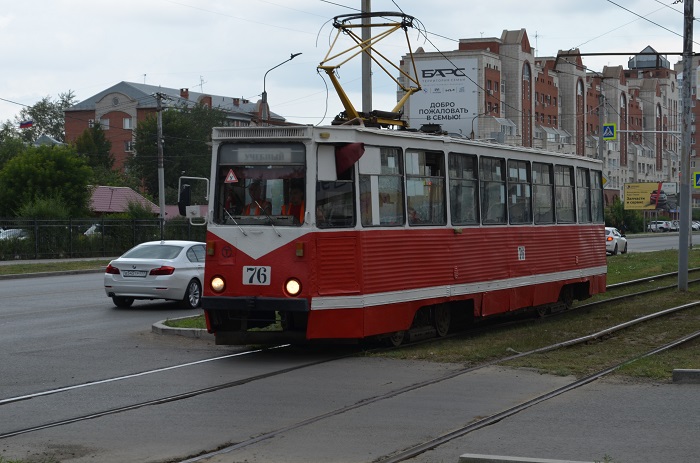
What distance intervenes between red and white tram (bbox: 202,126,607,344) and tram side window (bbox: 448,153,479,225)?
0.10 feet

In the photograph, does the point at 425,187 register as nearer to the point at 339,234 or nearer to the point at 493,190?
the point at 339,234

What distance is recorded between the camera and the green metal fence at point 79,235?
46.1 metres

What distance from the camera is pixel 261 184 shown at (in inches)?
544

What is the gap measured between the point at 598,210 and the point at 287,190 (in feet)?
34.5

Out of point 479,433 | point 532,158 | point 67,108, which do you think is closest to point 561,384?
point 479,433

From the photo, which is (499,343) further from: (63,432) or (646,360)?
(63,432)

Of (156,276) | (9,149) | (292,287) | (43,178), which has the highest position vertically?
(9,149)

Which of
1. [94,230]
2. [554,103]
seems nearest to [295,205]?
[94,230]

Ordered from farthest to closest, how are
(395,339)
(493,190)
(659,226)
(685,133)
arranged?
1. (659,226)
2. (685,133)
3. (493,190)
4. (395,339)

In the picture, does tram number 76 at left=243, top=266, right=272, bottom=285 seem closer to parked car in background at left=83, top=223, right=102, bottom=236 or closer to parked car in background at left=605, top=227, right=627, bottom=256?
parked car in background at left=83, top=223, right=102, bottom=236

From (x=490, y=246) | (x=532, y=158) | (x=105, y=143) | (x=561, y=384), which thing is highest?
(x=105, y=143)

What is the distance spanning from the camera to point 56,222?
47.9 m

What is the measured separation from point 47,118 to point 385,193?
12771 cm

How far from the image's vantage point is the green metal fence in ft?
151
